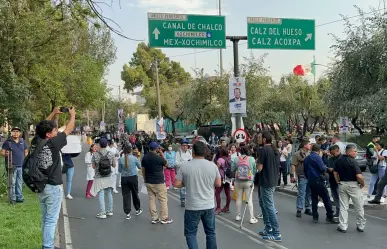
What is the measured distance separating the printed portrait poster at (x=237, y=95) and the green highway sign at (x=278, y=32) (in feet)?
4.53

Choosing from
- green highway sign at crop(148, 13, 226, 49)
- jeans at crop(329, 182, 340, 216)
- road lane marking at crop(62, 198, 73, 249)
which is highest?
green highway sign at crop(148, 13, 226, 49)

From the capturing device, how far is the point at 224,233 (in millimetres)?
8492

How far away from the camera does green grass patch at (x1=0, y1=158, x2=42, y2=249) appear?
7.14m

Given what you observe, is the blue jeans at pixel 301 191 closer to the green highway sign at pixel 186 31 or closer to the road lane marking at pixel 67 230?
the road lane marking at pixel 67 230

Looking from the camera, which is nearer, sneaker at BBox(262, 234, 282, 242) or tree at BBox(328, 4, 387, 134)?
sneaker at BBox(262, 234, 282, 242)

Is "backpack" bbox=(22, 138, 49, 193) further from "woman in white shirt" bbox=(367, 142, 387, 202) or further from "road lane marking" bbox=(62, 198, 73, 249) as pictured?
"woman in white shirt" bbox=(367, 142, 387, 202)

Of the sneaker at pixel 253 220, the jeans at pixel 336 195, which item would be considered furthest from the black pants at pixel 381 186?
the sneaker at pixel 253 220

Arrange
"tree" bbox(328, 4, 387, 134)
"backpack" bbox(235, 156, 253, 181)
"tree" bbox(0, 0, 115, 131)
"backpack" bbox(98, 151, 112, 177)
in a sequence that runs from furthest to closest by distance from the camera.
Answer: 1. "tree" bbox(328, 4, 387, 134)
2. "tree" bbox(0, 0, 115, 131)
3. "backpack" bbox(98, 151, 112, 177)
4. "backpack" bbox(235, 156, 253, 181)

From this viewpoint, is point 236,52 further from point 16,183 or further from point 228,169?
point 16,183

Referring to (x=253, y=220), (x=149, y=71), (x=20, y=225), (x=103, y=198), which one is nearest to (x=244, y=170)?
(x=253, y=220)

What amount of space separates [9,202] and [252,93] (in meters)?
22.5

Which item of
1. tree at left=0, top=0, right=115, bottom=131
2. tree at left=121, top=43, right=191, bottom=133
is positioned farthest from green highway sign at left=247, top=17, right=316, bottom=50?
tree at left=121, top=43, right=191, bottom=133

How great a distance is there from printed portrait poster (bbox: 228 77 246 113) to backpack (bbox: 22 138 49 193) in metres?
10.1

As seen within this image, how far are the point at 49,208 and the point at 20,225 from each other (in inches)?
115
